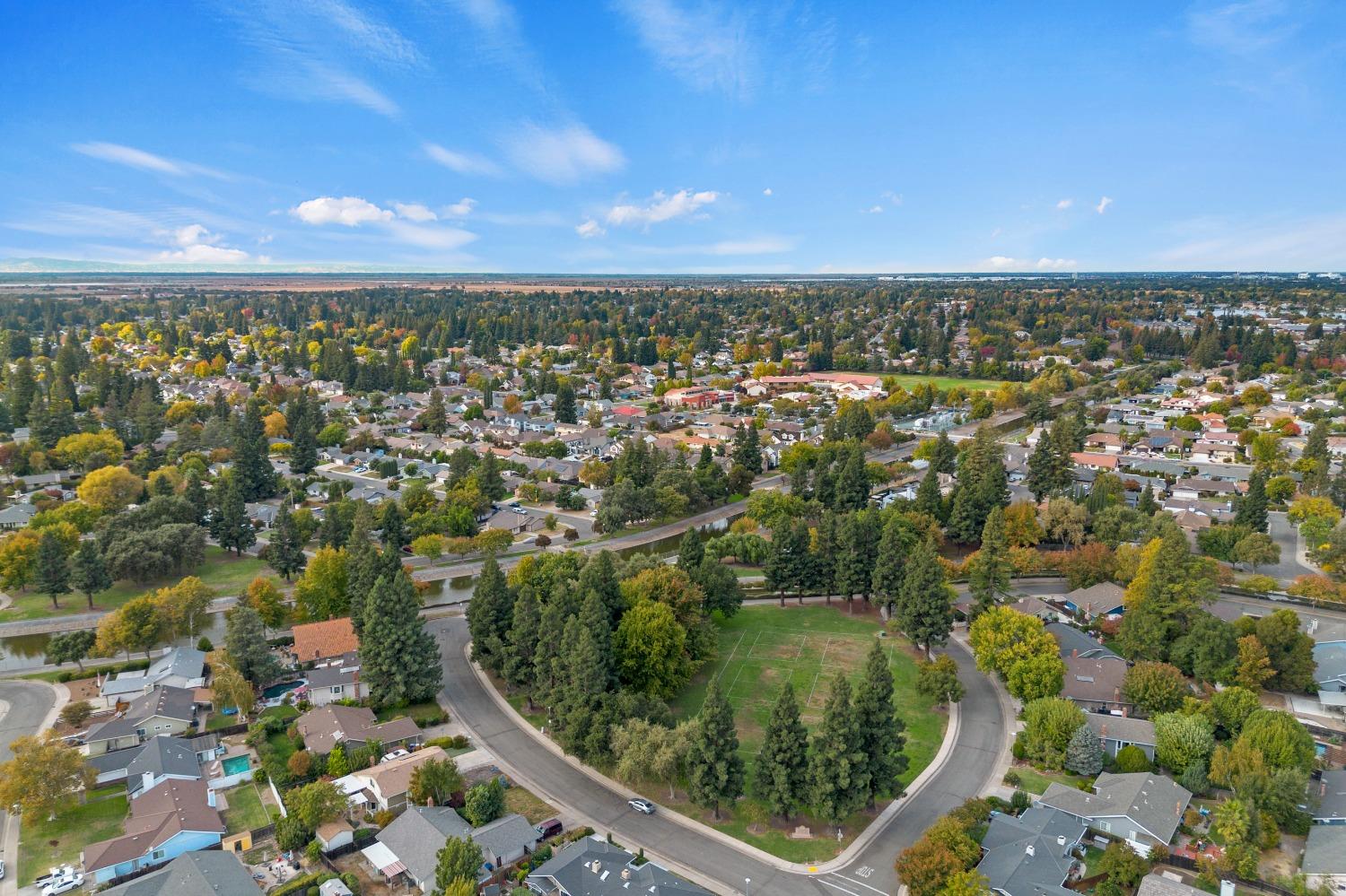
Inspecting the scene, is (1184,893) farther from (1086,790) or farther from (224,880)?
(224,880)

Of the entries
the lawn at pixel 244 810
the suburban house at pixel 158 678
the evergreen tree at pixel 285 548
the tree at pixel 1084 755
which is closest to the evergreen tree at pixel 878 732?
the tree at pixel 1084 755

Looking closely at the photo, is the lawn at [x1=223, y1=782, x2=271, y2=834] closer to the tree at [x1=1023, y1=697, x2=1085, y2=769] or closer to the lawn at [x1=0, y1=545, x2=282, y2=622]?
the lawn at [x1=0, y1=545, x2=282, y2=622]

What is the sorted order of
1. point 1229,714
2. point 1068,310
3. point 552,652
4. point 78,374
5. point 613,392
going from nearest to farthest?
point 1229,714 → point 552,652 → point 78,374 → point 613,392 → point 1068,310

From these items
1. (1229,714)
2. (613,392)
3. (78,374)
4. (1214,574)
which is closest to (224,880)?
(1229,714)

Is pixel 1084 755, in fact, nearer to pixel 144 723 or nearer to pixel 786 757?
pixel 786 757

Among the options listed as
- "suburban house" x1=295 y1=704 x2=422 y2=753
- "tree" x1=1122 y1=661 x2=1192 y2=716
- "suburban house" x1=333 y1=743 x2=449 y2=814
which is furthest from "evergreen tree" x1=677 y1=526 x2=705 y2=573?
"tree" x1=1122 y1=661 x2=1192 y2=716

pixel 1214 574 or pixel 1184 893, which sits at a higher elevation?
pixel 1214 574
